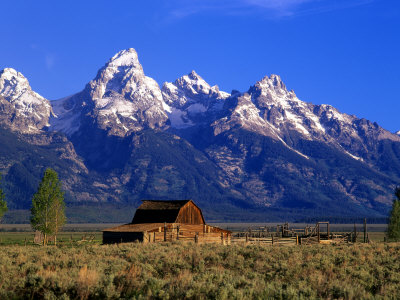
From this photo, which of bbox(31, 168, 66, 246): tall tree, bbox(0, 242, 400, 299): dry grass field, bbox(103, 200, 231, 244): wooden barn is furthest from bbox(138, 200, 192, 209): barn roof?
bbox(0, 242, 400, 299): dry grass field

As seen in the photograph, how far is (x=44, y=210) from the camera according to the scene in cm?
7806

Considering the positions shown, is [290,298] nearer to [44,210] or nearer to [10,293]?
[10,293]

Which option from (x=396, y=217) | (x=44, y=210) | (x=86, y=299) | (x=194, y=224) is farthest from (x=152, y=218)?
(x=86, y=299)

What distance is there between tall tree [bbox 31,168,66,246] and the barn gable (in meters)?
12.3

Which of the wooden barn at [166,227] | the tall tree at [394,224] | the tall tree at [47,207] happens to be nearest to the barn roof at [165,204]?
the wooden barn at [166,227]

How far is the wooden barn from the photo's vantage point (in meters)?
64.4

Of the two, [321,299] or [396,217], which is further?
[396,217]

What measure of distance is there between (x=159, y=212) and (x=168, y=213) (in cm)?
188

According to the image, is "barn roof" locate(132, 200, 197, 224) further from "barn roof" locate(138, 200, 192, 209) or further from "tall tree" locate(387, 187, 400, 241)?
"tall tree" locate(387, 187, 400, 241)

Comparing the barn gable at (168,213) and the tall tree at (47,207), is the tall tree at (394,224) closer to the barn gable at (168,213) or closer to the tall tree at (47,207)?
the barn gable at (168,213)

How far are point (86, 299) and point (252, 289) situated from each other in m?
6.41

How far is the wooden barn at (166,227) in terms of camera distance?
211ft

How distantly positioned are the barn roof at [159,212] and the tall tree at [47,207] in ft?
40.4

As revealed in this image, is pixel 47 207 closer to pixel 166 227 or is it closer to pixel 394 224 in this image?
pixel 166 227
